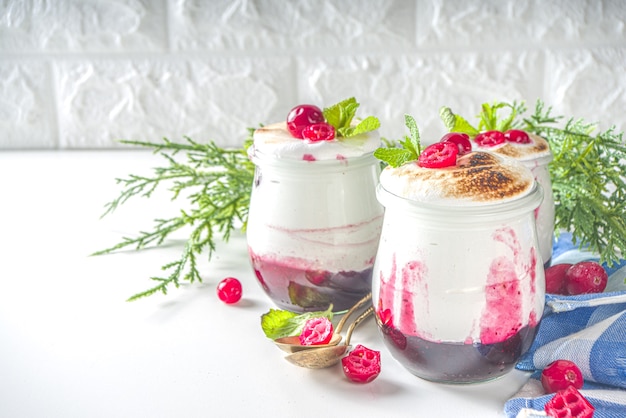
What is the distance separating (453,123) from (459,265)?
25 centimetres

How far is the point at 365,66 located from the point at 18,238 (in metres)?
0.72

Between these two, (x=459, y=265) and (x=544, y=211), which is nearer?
(x=459, y=265)

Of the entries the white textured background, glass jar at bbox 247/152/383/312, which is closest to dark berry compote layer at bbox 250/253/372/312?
glass jar at bbox 247/152/383/312

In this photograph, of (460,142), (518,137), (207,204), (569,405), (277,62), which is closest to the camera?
(569,405)

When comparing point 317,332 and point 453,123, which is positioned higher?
point 453,123

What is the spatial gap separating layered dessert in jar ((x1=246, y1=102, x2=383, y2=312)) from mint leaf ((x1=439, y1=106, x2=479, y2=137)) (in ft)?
0.30

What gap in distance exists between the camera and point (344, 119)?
0.73 meters

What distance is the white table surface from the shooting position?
61 cm

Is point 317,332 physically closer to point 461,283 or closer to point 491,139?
point 461,283

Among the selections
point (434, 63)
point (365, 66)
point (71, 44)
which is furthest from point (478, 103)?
point (71, 44)

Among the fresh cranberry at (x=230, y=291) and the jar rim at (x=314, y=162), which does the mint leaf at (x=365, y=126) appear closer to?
the jar rim at (x=314, y=162)

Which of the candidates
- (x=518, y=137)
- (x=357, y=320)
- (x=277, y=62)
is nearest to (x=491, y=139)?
(x=518, y=137)

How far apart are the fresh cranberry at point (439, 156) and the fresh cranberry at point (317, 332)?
0.16m

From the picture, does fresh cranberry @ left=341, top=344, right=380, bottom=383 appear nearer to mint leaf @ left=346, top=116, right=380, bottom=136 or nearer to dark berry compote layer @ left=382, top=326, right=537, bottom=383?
dark berry compote layer @ left=382, top=326, right=537, bottom=383
